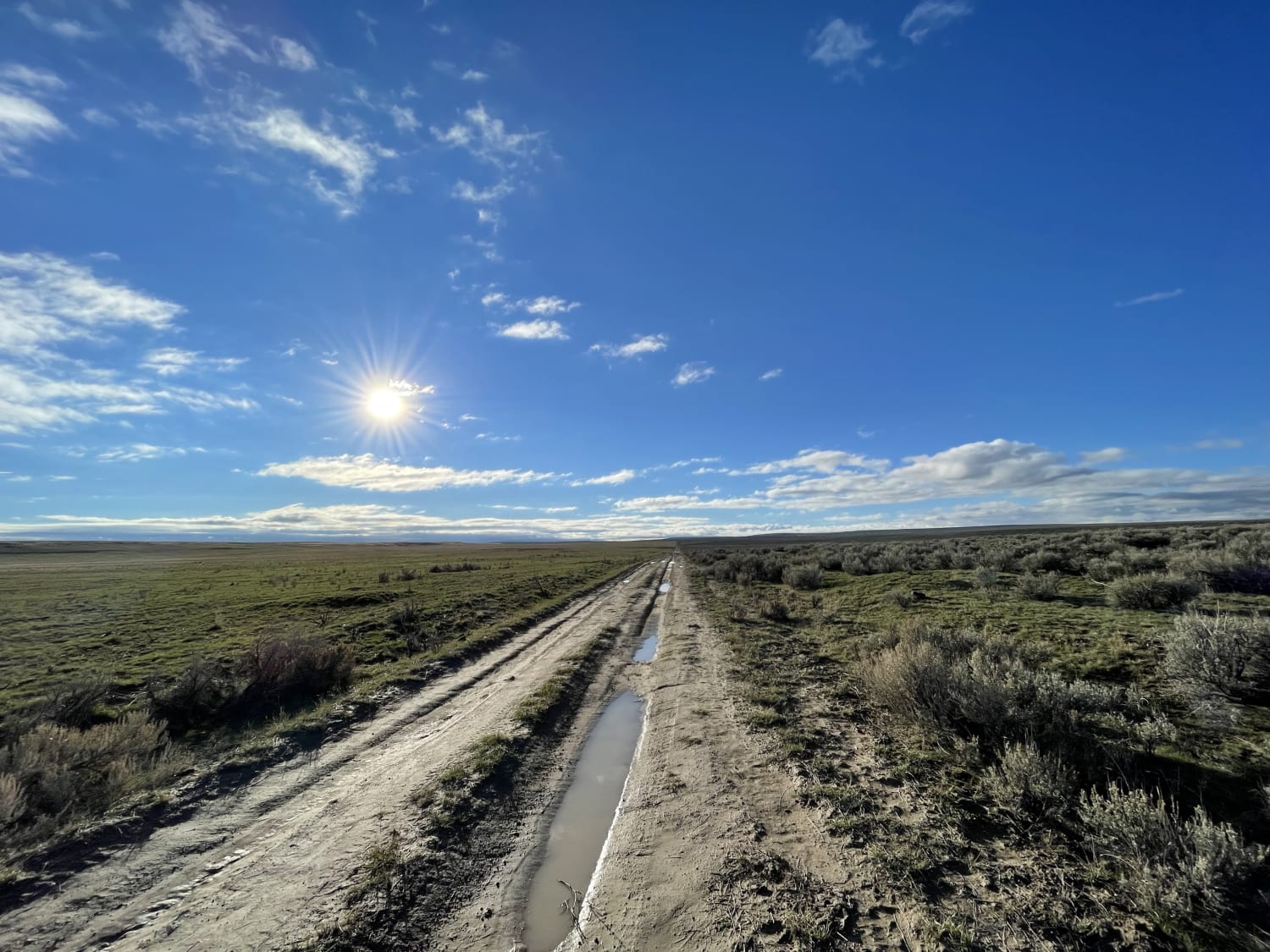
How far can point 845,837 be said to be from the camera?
623cm

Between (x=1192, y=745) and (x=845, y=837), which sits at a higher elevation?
(x=1192, y=745)

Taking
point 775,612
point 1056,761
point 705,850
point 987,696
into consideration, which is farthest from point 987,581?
point 705,850

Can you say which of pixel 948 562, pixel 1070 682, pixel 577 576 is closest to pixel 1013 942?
pixel 1070 682

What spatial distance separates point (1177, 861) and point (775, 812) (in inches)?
154

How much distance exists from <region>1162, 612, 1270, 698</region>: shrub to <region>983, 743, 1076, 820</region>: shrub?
16.0 ft

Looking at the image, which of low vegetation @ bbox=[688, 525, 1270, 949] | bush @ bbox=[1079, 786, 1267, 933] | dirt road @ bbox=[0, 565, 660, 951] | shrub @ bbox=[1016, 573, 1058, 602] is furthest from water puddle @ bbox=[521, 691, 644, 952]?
shrub @ bbox=[1016, 573, 1058, 602]

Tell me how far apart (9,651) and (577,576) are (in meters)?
33.6

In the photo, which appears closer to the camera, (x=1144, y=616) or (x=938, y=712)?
(x=938, y=712)

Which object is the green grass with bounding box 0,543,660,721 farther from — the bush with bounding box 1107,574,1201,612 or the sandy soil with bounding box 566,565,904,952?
the bush with bounding box 1107,574,1201,612

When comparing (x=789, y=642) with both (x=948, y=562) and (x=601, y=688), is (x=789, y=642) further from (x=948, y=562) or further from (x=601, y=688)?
(x=948, y=562)

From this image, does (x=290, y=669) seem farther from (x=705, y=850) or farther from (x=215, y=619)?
(x=215, y=619)

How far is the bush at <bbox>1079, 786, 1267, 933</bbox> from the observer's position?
4.43 m

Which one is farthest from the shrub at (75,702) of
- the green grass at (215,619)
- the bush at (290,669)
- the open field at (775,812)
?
the bush at (290,669)

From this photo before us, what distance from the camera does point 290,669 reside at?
1330 centimetres
